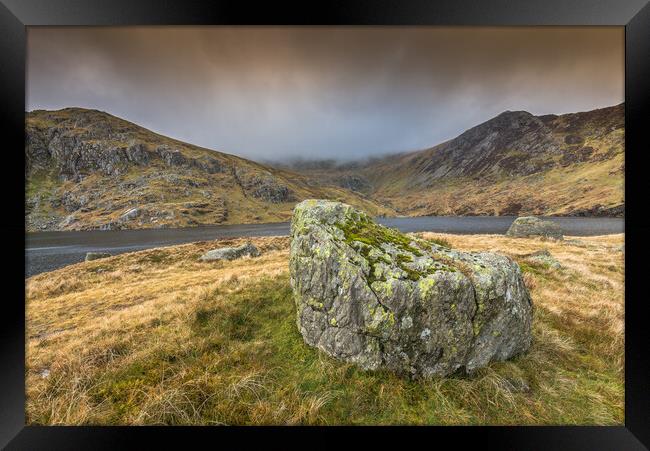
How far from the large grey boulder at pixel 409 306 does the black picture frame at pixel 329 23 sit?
3.37 ft

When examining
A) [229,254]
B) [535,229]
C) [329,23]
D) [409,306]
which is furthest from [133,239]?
[535,229]

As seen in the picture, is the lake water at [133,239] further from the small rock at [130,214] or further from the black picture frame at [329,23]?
the small rock at [130,214]

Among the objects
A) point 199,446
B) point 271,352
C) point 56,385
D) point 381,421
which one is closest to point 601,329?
point 381,421

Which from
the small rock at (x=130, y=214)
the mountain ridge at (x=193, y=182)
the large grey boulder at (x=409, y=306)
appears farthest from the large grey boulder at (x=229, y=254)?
the small rock at (x=130, y=214)

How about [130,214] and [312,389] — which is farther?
[130,214]

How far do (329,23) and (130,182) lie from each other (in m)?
165

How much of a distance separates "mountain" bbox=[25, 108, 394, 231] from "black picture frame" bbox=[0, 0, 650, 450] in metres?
103

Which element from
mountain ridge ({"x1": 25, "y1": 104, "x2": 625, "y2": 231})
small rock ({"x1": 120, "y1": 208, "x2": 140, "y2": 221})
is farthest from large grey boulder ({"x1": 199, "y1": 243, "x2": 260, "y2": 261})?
small rock ({"x1": 120, "y1": 208, "x2": 140, "y2": 221})

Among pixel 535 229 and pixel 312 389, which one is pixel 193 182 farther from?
pixel 312 389

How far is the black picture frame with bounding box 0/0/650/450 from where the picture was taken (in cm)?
341

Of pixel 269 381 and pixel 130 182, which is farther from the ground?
pixel 130 182

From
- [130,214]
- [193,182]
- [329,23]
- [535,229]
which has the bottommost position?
[535,229]

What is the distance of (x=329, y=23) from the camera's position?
11.9 ft

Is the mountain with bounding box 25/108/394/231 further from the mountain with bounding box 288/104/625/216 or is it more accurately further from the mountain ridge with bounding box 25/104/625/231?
the mountain with bounding box 288/104/625/216
